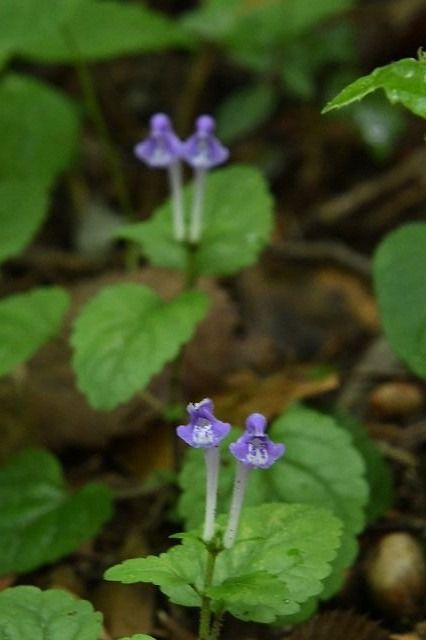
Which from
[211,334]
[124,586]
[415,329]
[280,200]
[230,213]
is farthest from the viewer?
[280,200]

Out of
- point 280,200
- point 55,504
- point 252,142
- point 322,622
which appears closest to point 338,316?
point 280,200

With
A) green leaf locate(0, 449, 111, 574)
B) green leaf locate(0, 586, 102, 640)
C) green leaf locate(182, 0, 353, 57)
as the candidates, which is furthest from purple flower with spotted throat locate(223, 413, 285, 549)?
green leaf locate(182, 0, 353, 57)

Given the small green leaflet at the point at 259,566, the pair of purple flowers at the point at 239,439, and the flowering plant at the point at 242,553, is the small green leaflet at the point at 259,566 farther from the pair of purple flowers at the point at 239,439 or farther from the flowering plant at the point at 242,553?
the pair of purple flowers at the point at 239,439

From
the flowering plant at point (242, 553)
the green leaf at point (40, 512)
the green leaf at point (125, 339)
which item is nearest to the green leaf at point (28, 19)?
the green leaf at point (125, 339)

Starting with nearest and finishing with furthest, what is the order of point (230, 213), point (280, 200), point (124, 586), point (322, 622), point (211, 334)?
point (322, 622) → point (124, 586) → point (230, 213) → point (211, 334) → point (280, 200)

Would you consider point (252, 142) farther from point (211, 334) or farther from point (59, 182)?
point (211, 334)

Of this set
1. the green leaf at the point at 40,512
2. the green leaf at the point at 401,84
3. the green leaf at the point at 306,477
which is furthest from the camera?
the green leaf at the point at 40,512

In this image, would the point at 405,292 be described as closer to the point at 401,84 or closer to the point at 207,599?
the point at 401,84

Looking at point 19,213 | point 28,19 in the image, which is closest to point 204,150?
point 19,213
